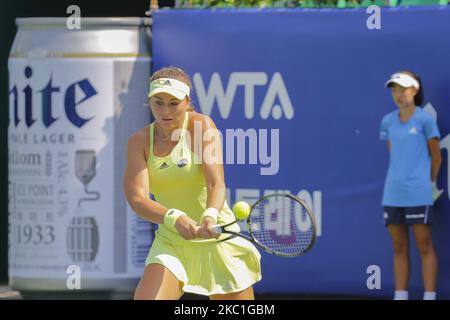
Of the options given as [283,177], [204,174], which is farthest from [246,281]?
[283,177]

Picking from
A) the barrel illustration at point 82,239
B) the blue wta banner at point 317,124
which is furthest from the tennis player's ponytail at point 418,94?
the barrel illustration at point 82,239

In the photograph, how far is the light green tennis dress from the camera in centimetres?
661

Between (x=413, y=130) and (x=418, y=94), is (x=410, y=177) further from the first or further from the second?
(x=418, y=94)

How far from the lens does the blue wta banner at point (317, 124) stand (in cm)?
917

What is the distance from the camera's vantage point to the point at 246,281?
6.69 m

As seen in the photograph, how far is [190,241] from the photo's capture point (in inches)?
261

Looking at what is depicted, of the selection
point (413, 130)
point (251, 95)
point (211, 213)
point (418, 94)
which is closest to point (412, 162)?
point (413, 130)

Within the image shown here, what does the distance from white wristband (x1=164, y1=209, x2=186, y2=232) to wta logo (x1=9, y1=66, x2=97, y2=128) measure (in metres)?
3.00

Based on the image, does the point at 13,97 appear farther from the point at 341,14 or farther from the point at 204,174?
the point at 204,174

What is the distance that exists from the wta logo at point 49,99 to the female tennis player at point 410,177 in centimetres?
198

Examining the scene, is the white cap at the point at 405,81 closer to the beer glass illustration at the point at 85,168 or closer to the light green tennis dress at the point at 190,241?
the beer glass illustration at the point at 85,168

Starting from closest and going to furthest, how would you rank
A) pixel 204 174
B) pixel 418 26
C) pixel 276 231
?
pixel 204 174 → pixel 276 231 → pixel 418 26

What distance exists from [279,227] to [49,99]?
82.8 inches

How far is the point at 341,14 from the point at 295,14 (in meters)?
0.30
